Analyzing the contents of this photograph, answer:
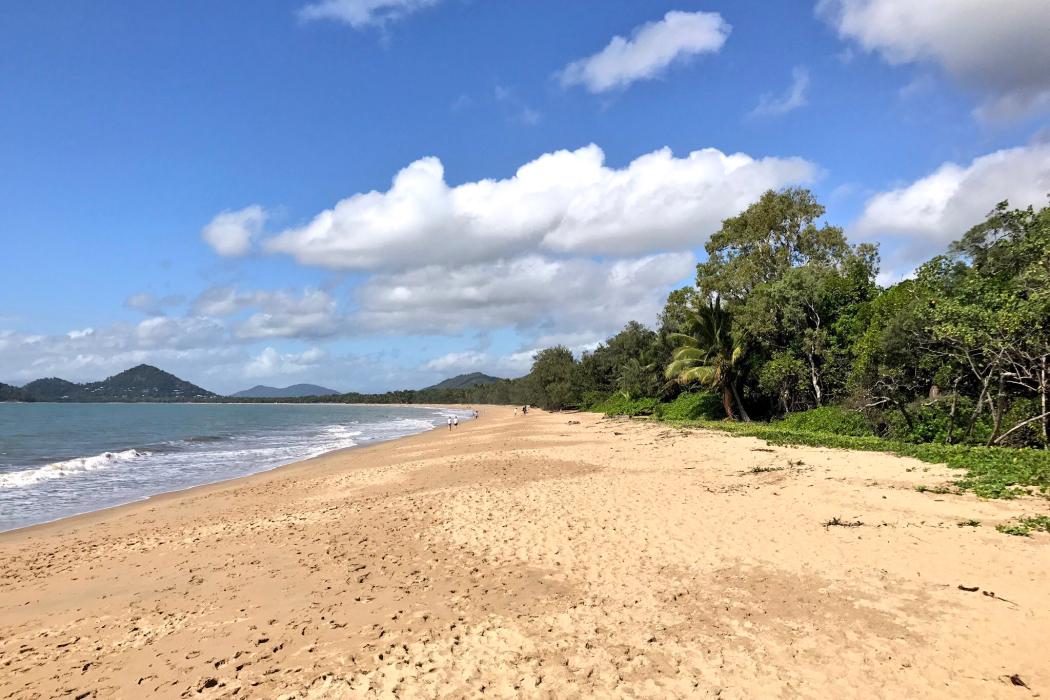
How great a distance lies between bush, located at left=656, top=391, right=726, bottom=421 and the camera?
3178 cm

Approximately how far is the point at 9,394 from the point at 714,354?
232317 mm

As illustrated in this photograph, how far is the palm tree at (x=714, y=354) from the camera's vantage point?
1097 inches

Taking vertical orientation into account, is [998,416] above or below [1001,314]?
below

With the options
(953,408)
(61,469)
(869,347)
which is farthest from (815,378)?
(61,469)

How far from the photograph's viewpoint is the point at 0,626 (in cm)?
636

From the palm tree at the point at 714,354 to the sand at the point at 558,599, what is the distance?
16.6 meters

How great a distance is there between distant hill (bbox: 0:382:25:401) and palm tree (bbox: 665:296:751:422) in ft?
741

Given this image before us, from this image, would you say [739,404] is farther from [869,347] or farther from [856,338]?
[869,347]

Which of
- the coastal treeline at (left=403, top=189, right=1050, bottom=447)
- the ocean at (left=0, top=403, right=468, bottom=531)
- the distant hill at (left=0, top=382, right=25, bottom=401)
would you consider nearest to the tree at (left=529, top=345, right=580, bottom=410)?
the coastal treeline at (left=403, top=189, right=1050, bottom=447)

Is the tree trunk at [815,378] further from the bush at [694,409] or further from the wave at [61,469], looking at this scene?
the wave at [61,469]

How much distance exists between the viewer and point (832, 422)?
20438 mm

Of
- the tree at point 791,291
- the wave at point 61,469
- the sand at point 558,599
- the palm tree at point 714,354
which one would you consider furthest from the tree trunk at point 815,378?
the wave at point 61,469

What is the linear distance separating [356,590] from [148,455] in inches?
1123

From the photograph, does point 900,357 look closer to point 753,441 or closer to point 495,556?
point 753,441
